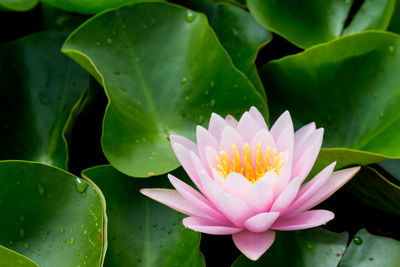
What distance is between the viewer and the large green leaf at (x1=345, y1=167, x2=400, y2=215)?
885 mm

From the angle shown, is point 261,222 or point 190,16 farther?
point 190,16

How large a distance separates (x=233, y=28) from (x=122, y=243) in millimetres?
569

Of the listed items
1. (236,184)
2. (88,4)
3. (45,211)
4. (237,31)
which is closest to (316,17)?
(237,31)

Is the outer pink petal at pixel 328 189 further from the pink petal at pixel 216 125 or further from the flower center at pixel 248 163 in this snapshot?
the pink petal at pixel 216 125

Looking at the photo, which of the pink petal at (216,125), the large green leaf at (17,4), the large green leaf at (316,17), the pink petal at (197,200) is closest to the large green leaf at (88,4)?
the large green leaf at (17,4)

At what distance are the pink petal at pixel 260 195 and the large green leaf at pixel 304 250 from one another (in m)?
0.11

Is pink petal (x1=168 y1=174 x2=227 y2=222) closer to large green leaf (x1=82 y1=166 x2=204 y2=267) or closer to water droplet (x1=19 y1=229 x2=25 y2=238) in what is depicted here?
large green leaf (x1=82 y1=166 x2=204 y2=267)

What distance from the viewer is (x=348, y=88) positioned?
102 centimetres

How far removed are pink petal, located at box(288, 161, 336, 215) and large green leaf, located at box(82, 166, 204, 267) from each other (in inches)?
7.2

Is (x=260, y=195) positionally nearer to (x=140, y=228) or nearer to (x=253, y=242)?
(x=253, y=242)

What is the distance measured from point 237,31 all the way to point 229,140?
0.42m

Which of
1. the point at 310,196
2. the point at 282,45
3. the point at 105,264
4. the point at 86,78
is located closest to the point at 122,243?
the point at 105,264

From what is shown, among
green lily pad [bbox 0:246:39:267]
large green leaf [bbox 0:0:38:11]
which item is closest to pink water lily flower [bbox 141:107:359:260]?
green lily pad [bbox 0:246:39:267]

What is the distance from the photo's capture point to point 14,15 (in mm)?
1399
